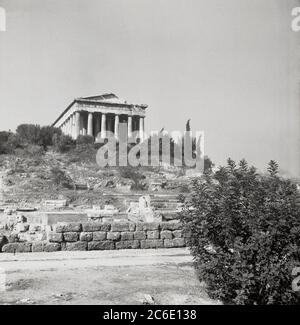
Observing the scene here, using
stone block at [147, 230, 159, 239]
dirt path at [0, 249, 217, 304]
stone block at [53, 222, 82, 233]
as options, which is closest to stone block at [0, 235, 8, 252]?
dirt path at [0, 249, 217, 304]

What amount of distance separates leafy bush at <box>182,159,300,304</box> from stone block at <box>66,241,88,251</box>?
4921 millimetres

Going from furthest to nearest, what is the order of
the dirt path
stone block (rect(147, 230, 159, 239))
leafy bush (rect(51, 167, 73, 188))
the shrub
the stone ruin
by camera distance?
the shrub, leafy bush (rect(51, 167, 73, 188)), stone block (rect(147, 230, 159, 239)), the stone ruin, the dirt path

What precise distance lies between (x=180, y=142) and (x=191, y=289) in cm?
5401

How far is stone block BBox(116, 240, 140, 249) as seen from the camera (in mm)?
11117

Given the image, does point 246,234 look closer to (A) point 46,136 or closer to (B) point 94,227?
(B) point 94,227

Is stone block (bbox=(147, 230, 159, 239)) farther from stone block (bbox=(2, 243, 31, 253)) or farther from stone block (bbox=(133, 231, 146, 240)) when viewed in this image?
stone block (bbox=(2, 243, 31, 253))

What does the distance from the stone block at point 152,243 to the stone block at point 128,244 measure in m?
0.16

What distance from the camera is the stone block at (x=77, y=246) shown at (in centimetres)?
1065

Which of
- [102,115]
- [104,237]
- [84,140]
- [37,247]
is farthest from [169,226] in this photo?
[102,115]

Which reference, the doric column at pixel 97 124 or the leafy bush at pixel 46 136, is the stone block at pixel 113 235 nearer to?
the leafy bush at pixel 46 136

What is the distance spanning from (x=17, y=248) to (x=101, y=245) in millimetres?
2089
